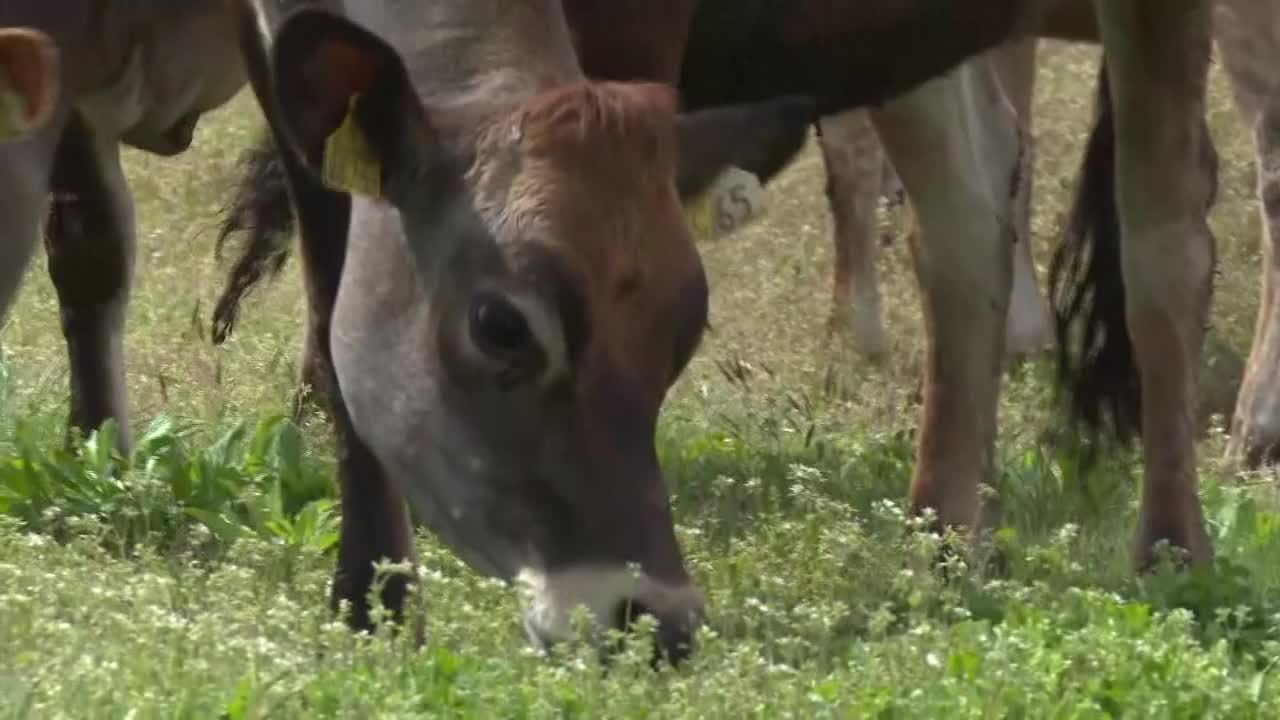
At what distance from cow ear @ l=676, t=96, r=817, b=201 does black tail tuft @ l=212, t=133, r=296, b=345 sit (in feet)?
10.5

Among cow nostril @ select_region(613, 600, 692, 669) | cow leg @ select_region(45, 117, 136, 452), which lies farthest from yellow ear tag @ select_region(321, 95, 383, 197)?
cow leg @ select_region(45, 117, 136, 452)

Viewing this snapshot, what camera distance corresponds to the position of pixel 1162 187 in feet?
21.6

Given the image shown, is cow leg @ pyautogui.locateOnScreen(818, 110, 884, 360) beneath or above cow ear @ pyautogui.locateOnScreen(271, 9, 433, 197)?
beneath

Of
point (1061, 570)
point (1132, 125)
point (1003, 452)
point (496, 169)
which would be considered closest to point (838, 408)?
point (1003, 452)

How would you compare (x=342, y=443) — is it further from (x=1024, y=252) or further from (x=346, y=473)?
(x=1024, y=252)

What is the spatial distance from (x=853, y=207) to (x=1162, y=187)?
3802 mm

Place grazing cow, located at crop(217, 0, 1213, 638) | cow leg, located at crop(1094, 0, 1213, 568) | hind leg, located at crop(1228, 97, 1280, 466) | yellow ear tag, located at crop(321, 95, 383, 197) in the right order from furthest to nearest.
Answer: hind leg, located at crop(1228, 97, 1280, 466)
cow leg, located at crop(1094, 0, 1213, 568)
grazing cow, located at crop(217, 0, 1213, 638)
yellow ear tag, located at crop(321, 95, 383, 197)

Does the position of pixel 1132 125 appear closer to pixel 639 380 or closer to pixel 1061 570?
pixel 1061 570

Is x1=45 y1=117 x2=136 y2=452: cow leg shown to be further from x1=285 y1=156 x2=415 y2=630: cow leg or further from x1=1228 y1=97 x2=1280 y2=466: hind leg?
x1=1228 y1=97 x2=1280 y2=466: hind leg

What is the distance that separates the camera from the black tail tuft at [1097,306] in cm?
692

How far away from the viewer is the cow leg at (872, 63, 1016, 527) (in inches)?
264

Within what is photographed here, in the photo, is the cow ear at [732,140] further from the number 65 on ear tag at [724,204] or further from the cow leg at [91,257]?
the cow leg at [91,257]

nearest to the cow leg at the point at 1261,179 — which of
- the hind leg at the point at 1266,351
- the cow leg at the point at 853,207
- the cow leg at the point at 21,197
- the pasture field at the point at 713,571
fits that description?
the hind leg at the point at 1266,351

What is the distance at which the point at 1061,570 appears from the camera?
228 inches
